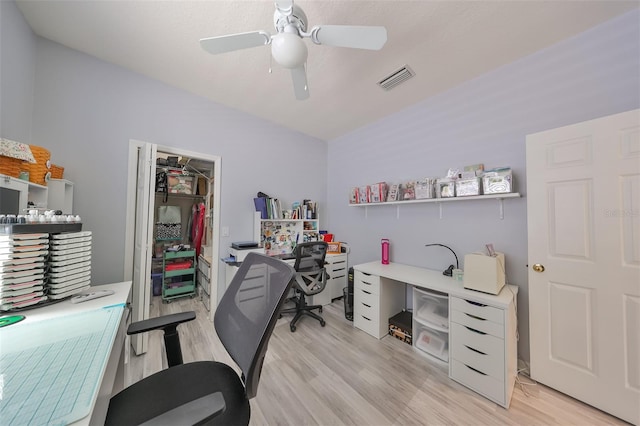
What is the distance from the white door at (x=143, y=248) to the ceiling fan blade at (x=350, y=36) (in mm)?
1752

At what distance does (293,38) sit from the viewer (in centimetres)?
121

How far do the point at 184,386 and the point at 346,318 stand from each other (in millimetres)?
2025

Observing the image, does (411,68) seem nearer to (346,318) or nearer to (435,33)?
(435,33)

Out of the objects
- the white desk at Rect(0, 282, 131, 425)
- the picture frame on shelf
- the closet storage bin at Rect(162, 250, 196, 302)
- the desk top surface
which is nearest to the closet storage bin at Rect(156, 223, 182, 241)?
the closet storage bin at Rect(162, 250, 196, 302)

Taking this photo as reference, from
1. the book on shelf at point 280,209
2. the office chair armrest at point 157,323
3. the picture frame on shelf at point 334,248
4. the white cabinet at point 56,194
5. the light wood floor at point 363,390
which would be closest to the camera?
the office chair armrest at point 157,323

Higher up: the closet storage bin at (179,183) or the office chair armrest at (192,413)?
the closet storage bin at (179,183)

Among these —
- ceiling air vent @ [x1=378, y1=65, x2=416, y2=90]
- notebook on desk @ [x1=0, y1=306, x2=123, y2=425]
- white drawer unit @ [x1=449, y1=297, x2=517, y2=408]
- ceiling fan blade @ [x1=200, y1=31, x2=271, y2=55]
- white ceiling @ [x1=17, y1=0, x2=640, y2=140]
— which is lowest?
white drawer unit @ [x1=449, y1=297, x2=517, y2=408]

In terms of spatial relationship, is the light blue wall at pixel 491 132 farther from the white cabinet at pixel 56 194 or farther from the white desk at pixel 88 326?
the white cabinet at pixel 56 194

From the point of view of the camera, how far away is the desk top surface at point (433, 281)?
154cm

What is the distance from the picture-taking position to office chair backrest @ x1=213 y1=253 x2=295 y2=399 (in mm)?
778

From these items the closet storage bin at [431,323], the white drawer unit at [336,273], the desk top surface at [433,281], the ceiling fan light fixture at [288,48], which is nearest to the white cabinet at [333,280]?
the white drawer unit at [336,273]

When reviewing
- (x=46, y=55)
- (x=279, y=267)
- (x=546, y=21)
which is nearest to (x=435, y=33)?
(x=546, y=21)

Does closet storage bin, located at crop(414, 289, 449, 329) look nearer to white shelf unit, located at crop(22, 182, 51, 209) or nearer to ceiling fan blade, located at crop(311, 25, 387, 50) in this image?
ceiling fan blade, located at crop(311, 25, 387, 50)

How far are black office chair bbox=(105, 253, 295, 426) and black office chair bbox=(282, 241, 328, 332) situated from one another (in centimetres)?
129
